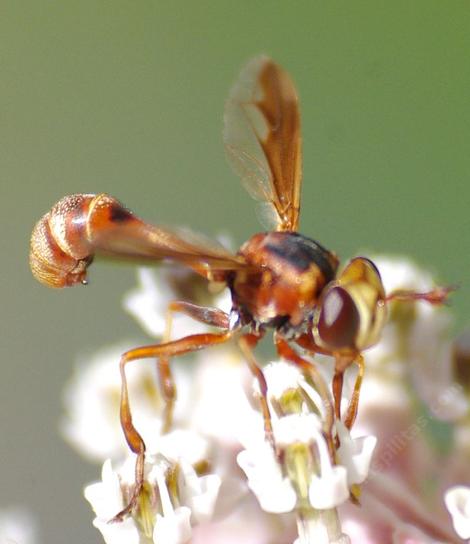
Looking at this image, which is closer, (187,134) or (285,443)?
(285,443)

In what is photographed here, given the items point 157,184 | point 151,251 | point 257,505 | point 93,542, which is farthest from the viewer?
point 157,184

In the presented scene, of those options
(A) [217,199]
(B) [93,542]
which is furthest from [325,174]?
(B) [93,542]

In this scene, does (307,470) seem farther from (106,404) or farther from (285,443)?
(106,404)

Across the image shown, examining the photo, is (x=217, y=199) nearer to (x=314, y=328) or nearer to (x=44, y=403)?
(x=44, y=403)

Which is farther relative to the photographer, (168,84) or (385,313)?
(168,84)

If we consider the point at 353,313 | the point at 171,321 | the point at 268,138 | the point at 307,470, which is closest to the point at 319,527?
the point at 307,470

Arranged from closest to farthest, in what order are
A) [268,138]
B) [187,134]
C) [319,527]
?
[319,527], [268,138], [187,134]
